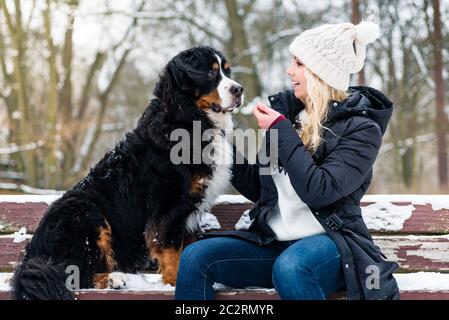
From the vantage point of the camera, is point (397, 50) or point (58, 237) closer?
point (58, 237)

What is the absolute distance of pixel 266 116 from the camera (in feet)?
10.0

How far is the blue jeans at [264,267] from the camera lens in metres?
2.80

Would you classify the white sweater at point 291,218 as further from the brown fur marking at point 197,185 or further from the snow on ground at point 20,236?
the snow on ground at point 20,236

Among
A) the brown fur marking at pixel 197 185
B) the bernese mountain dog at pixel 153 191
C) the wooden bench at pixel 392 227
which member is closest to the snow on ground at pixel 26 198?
the wooden bench at pixel 392 227

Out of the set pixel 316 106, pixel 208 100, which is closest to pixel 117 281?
pixel 208 100

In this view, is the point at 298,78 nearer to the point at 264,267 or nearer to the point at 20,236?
the point at 264,267

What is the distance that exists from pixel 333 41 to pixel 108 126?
564 inches

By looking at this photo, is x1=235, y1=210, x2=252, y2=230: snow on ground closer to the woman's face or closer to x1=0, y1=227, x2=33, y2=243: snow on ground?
the woman's face

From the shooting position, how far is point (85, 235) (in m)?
3.36

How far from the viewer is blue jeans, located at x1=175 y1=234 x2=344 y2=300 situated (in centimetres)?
280

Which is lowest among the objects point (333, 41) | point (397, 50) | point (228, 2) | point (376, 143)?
point (376, 143)

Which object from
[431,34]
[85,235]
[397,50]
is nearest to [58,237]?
[85,235]
